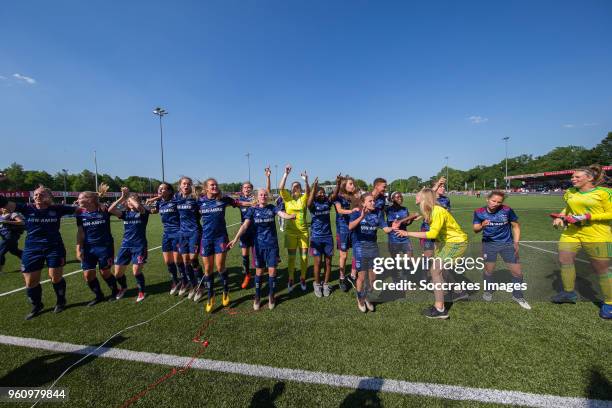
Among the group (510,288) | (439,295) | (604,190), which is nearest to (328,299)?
(439,295)

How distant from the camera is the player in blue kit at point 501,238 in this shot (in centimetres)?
416

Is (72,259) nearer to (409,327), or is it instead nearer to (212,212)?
(212,212)

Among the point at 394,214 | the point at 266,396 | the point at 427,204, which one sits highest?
the point at 427,204

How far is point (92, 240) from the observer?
15.3ft

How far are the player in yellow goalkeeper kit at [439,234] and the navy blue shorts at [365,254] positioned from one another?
1.70 feet

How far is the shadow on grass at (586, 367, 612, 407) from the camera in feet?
Answer: 7.67

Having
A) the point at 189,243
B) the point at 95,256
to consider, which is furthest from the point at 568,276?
the point at 95,256

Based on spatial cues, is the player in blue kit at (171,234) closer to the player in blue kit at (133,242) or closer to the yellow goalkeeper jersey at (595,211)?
the player in blue kit at (133,242)

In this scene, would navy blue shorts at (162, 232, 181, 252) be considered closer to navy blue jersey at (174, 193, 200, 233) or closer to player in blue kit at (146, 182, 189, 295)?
player in blue kit at (146, 182, 189, 295)

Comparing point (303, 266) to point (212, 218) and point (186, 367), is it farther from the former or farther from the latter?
point (186, 367)

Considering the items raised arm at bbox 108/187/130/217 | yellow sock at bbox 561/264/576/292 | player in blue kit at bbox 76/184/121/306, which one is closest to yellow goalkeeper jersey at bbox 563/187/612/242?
yellow sock at bbox 561/264/576/292

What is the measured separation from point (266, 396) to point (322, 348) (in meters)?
0.93

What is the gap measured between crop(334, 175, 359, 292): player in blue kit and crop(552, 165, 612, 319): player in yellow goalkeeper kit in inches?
136

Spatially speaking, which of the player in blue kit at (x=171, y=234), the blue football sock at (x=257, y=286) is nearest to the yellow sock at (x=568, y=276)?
the blue football sock at (x=257, y=286)
